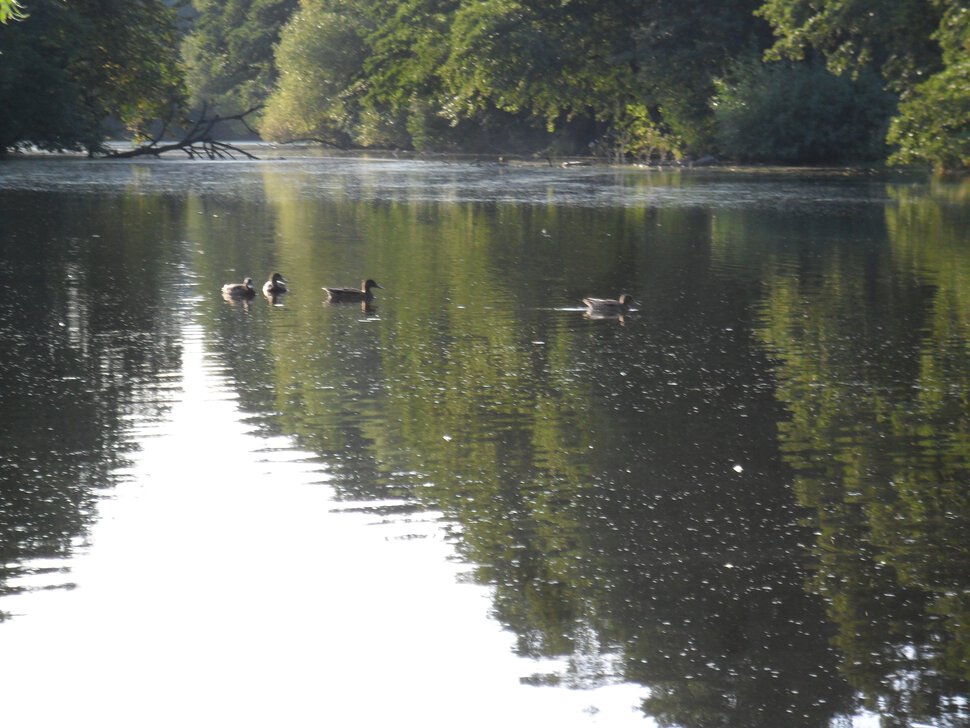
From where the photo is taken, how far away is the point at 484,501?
27.8ft

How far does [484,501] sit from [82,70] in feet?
125

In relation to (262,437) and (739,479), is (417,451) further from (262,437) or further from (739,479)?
(739,479)

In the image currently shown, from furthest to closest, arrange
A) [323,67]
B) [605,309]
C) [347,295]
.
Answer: [323,67]
[347,295]
[605,309]

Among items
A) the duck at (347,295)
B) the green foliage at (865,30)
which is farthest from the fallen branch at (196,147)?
the duck at (347,295)

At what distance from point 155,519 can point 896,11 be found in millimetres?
35223

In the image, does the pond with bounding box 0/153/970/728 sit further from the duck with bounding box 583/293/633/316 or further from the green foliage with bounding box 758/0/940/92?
the green foliage with bounding box 758/0/940/92

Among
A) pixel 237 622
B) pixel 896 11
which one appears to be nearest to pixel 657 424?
pixel 237 622

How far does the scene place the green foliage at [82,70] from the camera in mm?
40500

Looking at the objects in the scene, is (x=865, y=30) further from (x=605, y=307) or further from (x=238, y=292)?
(x=238, y=292)

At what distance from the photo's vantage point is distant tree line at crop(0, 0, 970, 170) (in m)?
40.2

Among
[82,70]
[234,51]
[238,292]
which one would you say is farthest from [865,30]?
[234,51]

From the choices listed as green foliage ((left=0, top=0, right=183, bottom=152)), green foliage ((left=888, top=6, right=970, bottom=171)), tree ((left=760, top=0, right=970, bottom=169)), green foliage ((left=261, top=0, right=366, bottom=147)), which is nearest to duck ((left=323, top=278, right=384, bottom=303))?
tree ((left=760, top=0, right=970, bottom=169))

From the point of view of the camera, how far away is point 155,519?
318 inches

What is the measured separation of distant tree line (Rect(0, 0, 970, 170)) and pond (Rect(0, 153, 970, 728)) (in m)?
19.8
